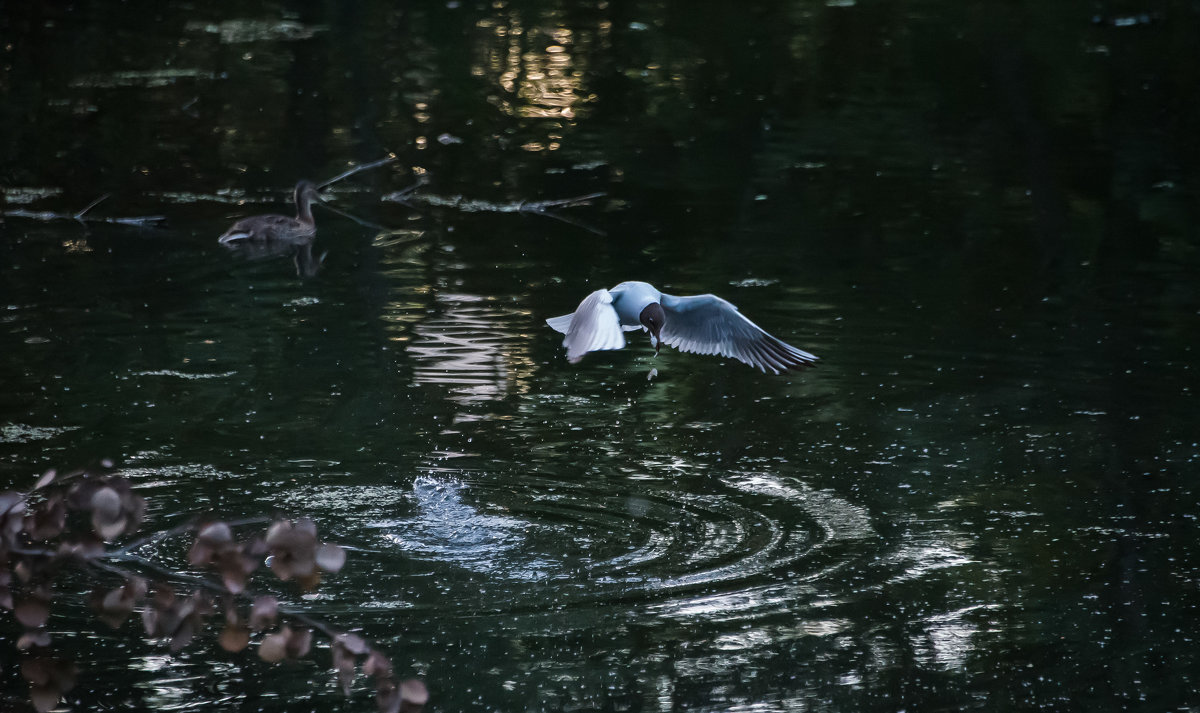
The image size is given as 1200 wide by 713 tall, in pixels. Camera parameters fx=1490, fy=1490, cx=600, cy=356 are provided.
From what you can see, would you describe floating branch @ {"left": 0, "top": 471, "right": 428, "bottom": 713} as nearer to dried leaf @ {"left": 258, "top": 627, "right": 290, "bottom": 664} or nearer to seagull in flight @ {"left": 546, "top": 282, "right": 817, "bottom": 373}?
dried leaf @ {"left": 258, "top": 627, "right": 290, "bottom": 664}

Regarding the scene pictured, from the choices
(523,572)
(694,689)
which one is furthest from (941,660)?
(523,572)

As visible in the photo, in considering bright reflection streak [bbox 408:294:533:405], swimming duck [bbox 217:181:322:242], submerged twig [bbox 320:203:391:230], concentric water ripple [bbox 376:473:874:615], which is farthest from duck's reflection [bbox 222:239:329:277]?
concentric water ripple [bbox 376:473:874:615]

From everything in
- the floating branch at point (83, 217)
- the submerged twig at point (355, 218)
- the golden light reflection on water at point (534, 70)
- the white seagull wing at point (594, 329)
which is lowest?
the submerged twig at point (355, 218)

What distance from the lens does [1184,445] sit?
7.16m

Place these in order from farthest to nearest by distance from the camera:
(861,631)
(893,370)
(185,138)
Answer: (185,138) < (893,370) < (861,631)

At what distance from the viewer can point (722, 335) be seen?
697 centimetres

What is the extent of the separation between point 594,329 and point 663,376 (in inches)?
116

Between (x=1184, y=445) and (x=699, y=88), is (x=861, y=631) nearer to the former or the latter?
(x=1184, y=445)

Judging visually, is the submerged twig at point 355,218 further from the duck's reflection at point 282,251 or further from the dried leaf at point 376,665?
the dried leaf at point 376,665

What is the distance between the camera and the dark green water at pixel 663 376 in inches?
207

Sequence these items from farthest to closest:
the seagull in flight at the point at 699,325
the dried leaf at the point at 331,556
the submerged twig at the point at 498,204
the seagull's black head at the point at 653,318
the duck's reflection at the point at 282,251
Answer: the submerged twig at the point at 498,204
the duck's reflection at the point at 282,251
the seagull in flight at the point at 699,325
the seagull's black head at the point at 653,318
the dried leaf at the point at 331,556

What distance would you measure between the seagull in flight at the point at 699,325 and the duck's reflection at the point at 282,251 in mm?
4599

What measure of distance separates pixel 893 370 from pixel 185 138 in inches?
357

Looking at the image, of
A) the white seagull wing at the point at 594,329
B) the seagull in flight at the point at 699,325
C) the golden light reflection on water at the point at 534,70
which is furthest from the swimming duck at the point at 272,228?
the white seagull wing at the point at 594,329
